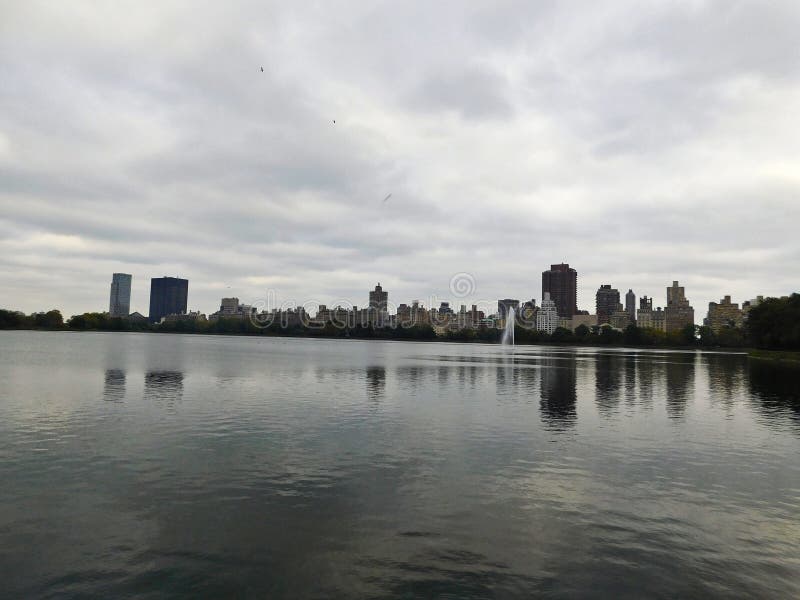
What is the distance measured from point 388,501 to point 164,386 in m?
46.9

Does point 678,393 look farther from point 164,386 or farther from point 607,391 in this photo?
point 164,386

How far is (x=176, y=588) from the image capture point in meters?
15.8

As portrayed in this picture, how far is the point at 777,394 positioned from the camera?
230 ft

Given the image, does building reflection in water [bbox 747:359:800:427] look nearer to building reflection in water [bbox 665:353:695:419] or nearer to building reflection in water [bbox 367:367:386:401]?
building reflection in water [bbox 665:353:695:419]

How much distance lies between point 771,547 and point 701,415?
34988 mm

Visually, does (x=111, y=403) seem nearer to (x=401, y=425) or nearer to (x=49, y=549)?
(x=401, y=425)

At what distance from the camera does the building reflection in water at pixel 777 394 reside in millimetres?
52594

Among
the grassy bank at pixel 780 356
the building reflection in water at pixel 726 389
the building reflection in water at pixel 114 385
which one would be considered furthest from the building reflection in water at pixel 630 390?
the grassy bank at pixel 780 356

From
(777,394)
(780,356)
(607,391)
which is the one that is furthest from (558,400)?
(780,356)

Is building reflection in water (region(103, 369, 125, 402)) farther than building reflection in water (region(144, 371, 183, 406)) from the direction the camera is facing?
No

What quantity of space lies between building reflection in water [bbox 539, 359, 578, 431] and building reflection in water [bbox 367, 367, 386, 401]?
1794cm

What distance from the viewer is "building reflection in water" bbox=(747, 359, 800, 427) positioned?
173 ft

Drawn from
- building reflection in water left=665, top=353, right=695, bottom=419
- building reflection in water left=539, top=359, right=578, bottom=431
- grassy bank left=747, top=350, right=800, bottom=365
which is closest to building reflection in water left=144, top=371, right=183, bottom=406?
building reflection in water left=539, top=359, right=578, bottom=431

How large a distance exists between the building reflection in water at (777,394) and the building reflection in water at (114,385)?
62.4 m
